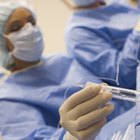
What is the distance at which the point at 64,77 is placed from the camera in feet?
4.31

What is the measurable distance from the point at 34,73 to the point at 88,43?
29 cm

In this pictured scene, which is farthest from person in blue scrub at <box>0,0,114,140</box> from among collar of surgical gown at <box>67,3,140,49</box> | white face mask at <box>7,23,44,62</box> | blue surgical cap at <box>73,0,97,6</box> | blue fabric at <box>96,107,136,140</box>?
blue surgical cap at <box>73,0,97,6</box>

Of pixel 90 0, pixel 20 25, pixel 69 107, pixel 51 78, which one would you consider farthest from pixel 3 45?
pixel 69 107

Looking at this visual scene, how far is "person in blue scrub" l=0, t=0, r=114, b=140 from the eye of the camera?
108 cm

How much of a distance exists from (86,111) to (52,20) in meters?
1.72

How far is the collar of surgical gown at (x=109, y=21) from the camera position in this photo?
149 centimetres

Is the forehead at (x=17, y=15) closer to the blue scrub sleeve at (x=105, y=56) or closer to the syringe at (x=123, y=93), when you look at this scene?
the blue scrub sleeve at (x=105, y=56)

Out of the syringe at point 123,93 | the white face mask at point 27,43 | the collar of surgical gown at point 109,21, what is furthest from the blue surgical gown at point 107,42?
the syringe at point 123,93

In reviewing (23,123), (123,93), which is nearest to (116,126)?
(123,93)

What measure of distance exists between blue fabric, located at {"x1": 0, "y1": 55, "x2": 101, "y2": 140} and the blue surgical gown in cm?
6

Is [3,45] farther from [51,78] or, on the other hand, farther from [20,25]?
[51,78]

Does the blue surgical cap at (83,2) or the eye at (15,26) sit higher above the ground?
the eye at (15,26)

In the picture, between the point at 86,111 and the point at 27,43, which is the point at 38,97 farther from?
the point at 86,111

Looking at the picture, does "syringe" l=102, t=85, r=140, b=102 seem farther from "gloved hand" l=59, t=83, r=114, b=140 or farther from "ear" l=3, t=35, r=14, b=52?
"ear" l=3, t=35, r=14, b=52
